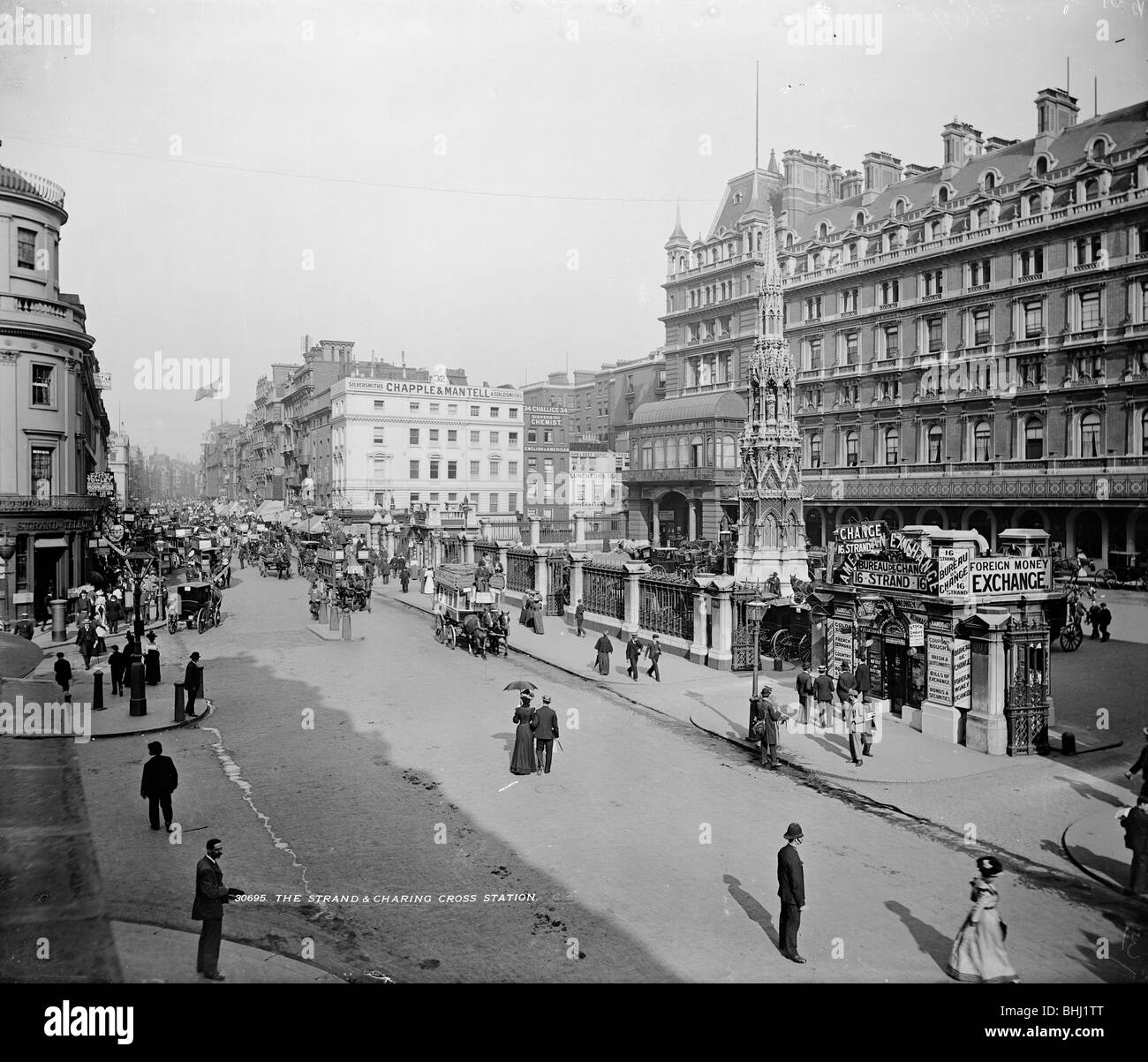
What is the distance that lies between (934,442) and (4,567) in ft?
148

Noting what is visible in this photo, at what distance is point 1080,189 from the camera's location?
4175 cm

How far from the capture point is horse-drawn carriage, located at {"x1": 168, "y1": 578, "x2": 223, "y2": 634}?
1256 inches

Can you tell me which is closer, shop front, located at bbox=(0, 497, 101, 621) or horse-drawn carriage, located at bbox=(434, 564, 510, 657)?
horse-drawn carriage, located at bbox=(434, 564, 510, 657)

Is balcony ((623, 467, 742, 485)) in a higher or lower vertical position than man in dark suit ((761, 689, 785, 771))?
higher

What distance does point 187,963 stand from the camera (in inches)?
333

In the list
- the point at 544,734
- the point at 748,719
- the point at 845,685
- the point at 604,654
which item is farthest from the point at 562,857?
the point at 604,654

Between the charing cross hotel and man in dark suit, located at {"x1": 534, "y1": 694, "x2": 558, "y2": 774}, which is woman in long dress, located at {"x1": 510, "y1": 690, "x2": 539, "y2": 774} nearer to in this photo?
man in dark suit, located at {"x1": 534, "y1": 694, "x2": 558, "y2": 774}

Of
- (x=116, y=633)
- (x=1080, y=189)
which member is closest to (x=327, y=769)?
(x=116, y=633)

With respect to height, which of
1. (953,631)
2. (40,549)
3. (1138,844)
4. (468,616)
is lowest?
(1138,844)

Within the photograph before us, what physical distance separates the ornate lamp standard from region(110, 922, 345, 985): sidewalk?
69.3 ft

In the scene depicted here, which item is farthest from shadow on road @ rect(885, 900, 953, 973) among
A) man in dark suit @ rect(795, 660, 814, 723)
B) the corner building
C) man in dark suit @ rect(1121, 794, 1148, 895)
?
the corner building

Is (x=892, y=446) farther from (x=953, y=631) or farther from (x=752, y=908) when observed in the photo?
(x=752, y=908)

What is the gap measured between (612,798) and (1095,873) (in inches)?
254

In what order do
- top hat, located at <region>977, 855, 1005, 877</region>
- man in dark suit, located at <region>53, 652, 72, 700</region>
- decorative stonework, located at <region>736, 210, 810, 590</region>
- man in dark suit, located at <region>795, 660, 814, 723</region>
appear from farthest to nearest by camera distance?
decorative stonework, located at <region>736, 210, 810, 590</region>
man in dark suit, located at <region>53, 652, 72, 700</region>
man in dark suit, located at <region>795, 660, 814, 723</region>
top hat, located at <region>977, 855, 1005, 877</region>
